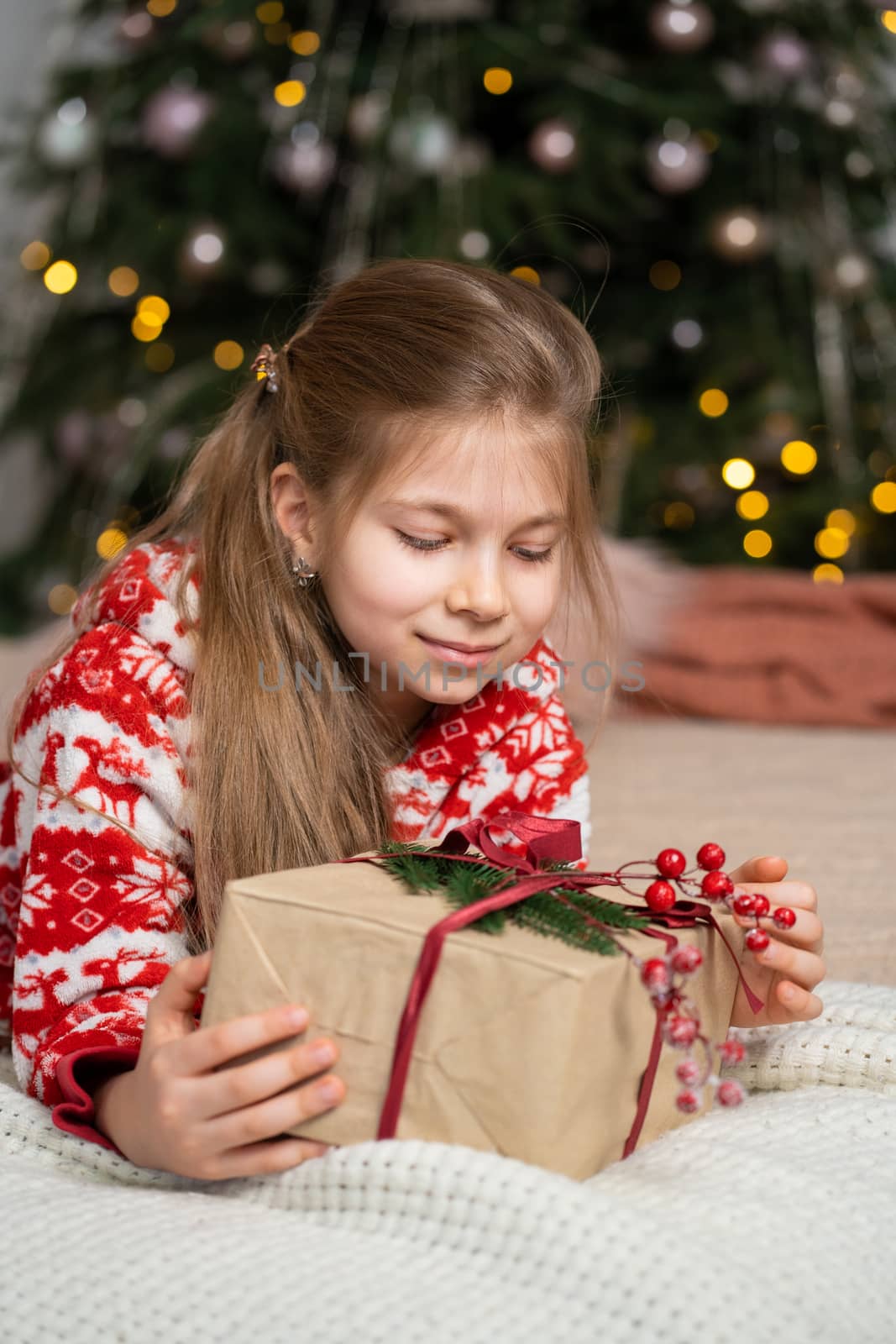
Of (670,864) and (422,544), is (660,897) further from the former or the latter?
(422,544)

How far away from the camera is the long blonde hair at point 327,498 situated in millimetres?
890

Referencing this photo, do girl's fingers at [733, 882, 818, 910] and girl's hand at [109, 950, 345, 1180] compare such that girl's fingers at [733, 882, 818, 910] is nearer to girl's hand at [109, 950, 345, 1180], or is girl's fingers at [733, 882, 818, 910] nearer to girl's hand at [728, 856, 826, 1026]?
girl's hand at [728, 856, 826, 1026]

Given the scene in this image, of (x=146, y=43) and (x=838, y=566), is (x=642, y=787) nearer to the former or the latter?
(x=838, y=566)

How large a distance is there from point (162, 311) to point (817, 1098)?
1935mm

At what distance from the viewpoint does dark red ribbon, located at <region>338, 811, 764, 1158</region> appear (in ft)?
2.06

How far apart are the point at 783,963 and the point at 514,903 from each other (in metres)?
0.19

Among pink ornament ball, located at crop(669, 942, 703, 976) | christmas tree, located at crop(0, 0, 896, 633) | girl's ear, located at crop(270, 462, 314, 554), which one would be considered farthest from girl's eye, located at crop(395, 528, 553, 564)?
christmas tree, located at crop(0, 0, 896, 633)

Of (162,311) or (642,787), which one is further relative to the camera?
(162,311)

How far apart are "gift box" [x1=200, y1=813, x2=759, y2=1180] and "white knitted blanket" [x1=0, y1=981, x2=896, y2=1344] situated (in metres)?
0.02

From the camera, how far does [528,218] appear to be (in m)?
2.29

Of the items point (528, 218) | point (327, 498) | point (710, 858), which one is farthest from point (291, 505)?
point (528, 218)

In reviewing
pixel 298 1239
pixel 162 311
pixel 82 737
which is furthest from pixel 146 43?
pixel 298 1239

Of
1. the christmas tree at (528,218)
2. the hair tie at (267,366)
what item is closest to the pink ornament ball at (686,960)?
the hair tie at (267,366)

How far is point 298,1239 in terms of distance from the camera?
2.02 ft
